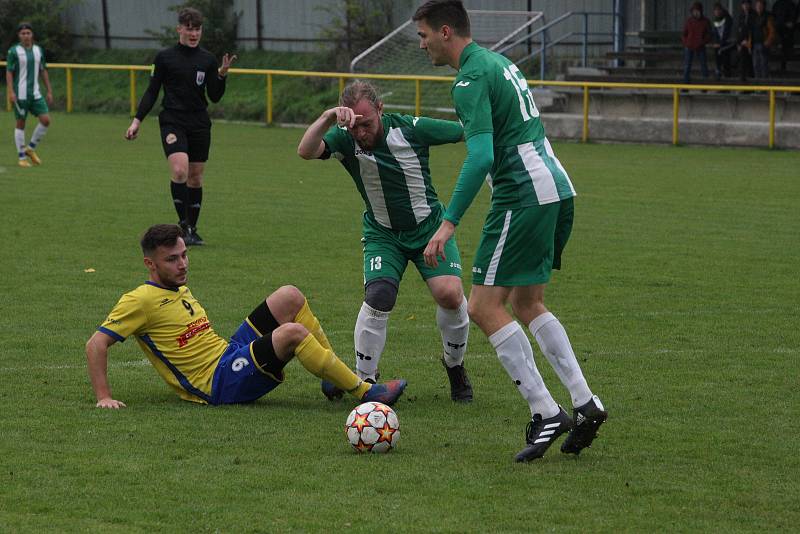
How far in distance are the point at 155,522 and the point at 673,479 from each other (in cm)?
205

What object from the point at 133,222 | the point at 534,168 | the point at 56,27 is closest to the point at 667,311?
the point at 534,168

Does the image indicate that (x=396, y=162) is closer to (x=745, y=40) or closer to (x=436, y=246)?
(x=436, y=246)

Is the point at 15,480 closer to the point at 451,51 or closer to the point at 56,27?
the point at 451,51

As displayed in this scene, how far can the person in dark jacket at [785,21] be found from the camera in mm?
25812

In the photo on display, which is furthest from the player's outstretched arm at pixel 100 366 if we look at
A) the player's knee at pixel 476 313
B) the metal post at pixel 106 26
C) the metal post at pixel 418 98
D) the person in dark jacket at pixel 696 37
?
the metal post at pixel 106 26

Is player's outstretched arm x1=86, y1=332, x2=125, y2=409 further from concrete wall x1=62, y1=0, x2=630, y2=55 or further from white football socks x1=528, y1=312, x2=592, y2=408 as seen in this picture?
concrete wall x1=62, y1=0, x2=630, y2=55

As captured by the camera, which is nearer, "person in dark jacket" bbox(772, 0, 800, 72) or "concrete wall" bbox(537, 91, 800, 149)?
"concrete wall" bbox(537, 91, 800, 149)

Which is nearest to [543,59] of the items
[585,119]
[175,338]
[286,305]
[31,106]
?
[585,119]

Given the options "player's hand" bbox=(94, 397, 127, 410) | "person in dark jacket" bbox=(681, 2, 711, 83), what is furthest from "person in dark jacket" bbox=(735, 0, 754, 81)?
"player's hand" bbox=(94, 397, 127, 410)

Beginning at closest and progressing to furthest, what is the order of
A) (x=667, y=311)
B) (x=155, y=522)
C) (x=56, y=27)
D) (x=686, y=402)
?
1. (x=155, y=522)
2. (x=686, y=402)
3. (x=667, y=311)
4. (x=56, y=27)

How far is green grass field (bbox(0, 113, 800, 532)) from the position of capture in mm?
4848

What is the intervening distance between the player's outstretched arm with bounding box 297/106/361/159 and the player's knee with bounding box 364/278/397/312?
0.73 meters

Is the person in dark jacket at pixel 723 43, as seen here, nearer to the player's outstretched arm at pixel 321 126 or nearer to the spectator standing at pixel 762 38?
the spectator standing at pixel 762 38

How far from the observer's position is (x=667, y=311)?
9.17m
